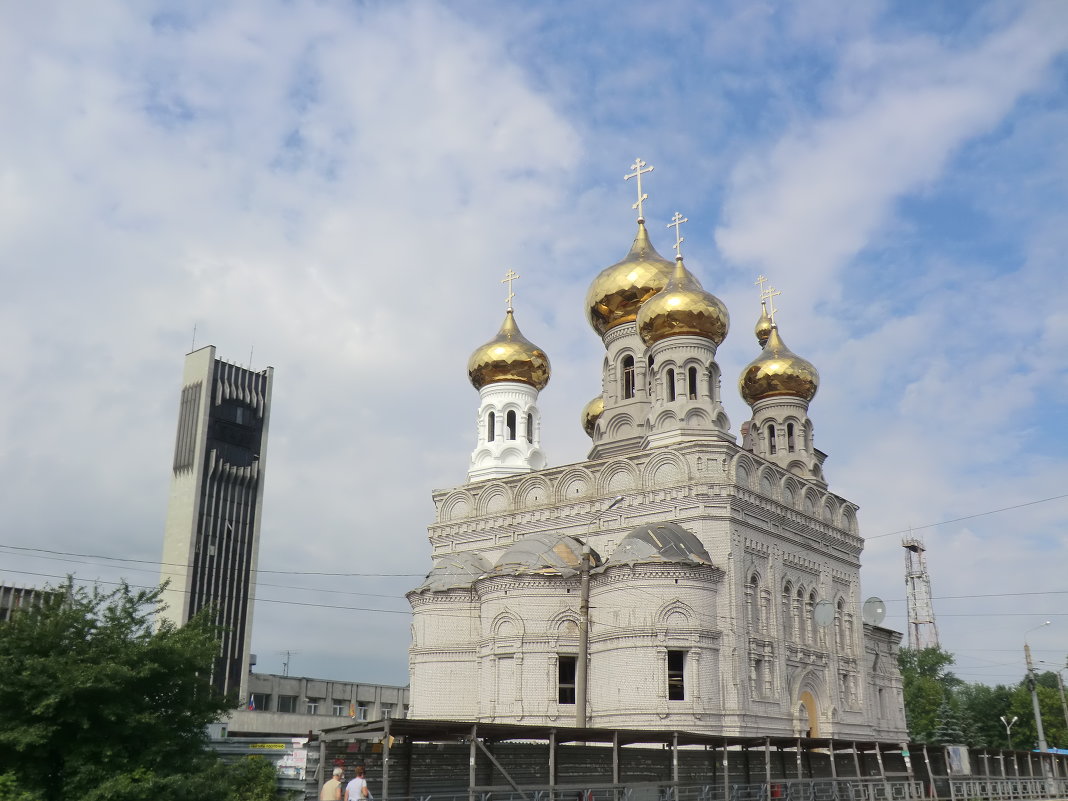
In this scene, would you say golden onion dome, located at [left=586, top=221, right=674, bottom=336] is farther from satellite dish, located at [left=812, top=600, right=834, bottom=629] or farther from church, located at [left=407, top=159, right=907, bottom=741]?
satellite dish, located at [left=812, top=600, right=834, bottom=629]

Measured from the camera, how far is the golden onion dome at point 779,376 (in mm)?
35094

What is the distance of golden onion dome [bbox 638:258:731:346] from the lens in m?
29.8

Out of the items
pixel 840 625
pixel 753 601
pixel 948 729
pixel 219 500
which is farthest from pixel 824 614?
pixel 219 500

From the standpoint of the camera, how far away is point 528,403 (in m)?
34.3

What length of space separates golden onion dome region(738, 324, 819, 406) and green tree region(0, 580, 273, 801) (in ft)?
79.5

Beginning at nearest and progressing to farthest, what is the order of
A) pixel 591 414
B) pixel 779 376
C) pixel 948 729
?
pixel 779 376, pixel 591 414, pixel 948 729

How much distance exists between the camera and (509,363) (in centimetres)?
3434

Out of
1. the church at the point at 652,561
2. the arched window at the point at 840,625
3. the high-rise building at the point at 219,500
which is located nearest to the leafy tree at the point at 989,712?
the church at the point at 652,561

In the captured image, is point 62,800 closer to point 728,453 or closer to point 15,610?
point 15,610

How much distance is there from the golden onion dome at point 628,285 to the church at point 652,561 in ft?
0.23

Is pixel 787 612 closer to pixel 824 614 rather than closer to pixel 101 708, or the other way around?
pixel 824 614

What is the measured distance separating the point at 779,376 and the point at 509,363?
9.13m

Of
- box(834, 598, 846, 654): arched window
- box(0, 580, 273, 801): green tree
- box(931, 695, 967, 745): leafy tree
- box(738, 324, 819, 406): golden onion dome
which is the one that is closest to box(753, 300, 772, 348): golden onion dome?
box(738, 324, 819, 406): golden onion dome

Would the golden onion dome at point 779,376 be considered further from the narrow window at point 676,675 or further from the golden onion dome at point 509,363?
the narrow window at point 676,675
